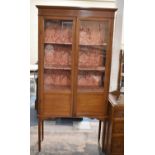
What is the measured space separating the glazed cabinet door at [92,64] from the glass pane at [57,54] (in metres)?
0.16

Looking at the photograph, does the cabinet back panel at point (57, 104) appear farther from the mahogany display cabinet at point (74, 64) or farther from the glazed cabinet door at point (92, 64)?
the glazed cabinet door at point (92, 64)

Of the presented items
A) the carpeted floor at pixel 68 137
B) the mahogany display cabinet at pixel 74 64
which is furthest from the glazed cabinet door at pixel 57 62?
the carpeted floor at pixel 68 137

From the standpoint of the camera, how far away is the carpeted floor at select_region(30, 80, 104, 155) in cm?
296

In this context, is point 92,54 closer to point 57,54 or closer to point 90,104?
point 57,54

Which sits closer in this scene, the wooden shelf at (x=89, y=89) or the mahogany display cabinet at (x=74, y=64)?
the mahogany display cabinet at (x=74, y=64)

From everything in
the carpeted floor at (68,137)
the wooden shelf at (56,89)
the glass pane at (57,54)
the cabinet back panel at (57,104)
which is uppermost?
the glass pane at (57,54)

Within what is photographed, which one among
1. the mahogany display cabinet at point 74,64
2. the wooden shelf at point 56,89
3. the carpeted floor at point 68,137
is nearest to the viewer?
the mahogany display cabinet at point 74,64

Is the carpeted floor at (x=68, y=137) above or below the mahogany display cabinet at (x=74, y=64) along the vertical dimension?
below

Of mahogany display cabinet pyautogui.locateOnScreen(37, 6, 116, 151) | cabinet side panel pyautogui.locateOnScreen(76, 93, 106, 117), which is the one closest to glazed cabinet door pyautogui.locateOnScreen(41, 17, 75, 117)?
mahogany display cabinet pyautogui.locateOnScreen(37, 6, 116, 151)

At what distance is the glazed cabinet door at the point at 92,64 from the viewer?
272 centimetres

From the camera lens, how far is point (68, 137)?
3361 millimetres

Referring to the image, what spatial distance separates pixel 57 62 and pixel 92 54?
49 centimetres
